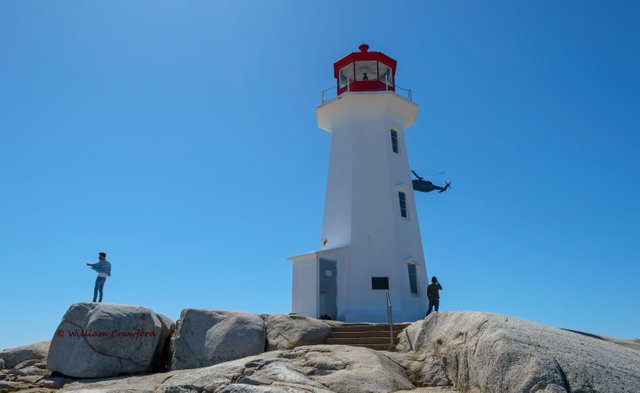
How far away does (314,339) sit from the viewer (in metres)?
12.7

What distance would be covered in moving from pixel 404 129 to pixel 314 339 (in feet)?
39.5

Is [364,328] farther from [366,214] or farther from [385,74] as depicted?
[385,74]

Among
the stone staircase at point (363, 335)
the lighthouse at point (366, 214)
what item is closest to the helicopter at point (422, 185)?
the lighthouse at point (366, 214)

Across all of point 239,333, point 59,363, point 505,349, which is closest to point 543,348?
point 505,349

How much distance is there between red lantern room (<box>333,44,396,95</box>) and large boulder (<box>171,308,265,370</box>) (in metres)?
11.7

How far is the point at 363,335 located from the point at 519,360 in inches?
257

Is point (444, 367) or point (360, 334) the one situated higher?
point (360, 334)

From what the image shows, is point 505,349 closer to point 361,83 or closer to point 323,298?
point 323,298

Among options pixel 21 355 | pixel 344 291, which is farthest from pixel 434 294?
pixel 21 355

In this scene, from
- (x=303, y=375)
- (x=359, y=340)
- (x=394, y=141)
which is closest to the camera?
(x=303, y=375)

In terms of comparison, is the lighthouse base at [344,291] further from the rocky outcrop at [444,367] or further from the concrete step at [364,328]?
the rocky outcrop at [444,367]

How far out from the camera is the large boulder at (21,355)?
46.7ft

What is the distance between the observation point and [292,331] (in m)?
12.7

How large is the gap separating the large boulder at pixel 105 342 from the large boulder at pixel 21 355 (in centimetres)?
227
